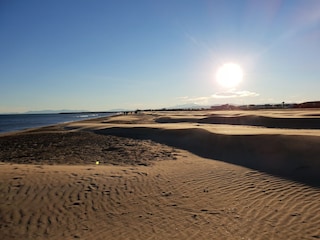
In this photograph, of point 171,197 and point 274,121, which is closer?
point 171,197

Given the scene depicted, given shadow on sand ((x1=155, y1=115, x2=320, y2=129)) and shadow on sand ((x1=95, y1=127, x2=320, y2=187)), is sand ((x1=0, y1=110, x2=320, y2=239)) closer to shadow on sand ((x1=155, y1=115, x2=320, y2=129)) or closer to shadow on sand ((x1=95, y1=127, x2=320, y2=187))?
shadow on sand ((x1=95, y1=127, x2=320, y2=187))

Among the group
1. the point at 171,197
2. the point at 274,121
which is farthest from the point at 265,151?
the point at 274,121

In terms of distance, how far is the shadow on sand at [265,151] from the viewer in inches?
427

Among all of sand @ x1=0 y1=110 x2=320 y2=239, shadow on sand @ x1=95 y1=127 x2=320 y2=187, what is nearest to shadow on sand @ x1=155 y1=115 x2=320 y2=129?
shadow on sand @ x1=95 y1=127 x2=320 y2=187

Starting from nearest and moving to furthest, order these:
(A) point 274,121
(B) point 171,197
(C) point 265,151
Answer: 1. (B) point 171,197
2. (C) point 265,151
3. (A) point 274,121

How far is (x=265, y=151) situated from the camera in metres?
14.1

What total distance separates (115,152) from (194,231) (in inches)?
410

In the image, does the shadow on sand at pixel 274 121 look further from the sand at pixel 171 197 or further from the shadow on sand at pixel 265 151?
the sand at pixel 171 197

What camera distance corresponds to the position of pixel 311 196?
793 centimetres

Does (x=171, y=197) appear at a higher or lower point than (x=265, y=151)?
lower

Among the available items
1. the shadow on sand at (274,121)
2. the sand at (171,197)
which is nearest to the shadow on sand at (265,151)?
the sand at (171,197)

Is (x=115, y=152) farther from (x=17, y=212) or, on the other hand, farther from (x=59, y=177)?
(x=17, y=212)

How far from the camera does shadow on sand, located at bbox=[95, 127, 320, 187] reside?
35.6 feet

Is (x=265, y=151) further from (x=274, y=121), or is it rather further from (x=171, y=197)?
(x=274, y=121)
